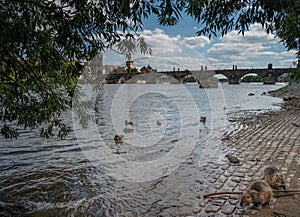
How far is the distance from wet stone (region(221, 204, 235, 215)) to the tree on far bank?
297cm

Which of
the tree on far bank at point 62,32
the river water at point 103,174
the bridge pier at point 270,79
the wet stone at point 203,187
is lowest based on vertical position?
the river water at point 103,174

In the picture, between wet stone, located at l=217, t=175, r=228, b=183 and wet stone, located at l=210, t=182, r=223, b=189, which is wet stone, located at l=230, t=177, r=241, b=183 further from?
wet stone, located at l=210, t=182, r=223, b=189

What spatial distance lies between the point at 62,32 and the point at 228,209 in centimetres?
408

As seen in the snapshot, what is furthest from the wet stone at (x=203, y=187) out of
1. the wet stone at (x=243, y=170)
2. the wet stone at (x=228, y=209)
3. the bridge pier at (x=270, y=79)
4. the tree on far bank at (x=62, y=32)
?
the bridge pier at (x=270, y=79)

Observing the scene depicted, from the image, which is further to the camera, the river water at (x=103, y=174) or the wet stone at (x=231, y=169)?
the wet stone at (x=231, y=169)

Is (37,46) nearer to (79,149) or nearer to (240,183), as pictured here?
(240,183)

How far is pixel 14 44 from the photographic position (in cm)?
347

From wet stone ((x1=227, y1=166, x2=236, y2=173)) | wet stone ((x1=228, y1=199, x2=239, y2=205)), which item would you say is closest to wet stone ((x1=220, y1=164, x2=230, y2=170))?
wet stone ((x1=227, y1=166, x2=236, y2=173))

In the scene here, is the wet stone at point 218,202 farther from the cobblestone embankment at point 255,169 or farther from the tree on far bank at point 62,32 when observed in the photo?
the tree on far bank at point 62,32

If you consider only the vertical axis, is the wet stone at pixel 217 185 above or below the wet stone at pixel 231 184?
below

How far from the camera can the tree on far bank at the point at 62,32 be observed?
3.03 metres

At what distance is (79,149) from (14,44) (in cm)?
626

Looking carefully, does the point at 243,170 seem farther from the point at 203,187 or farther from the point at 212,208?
the point at 212,208

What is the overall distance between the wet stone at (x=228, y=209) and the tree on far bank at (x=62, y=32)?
9.76 ft
